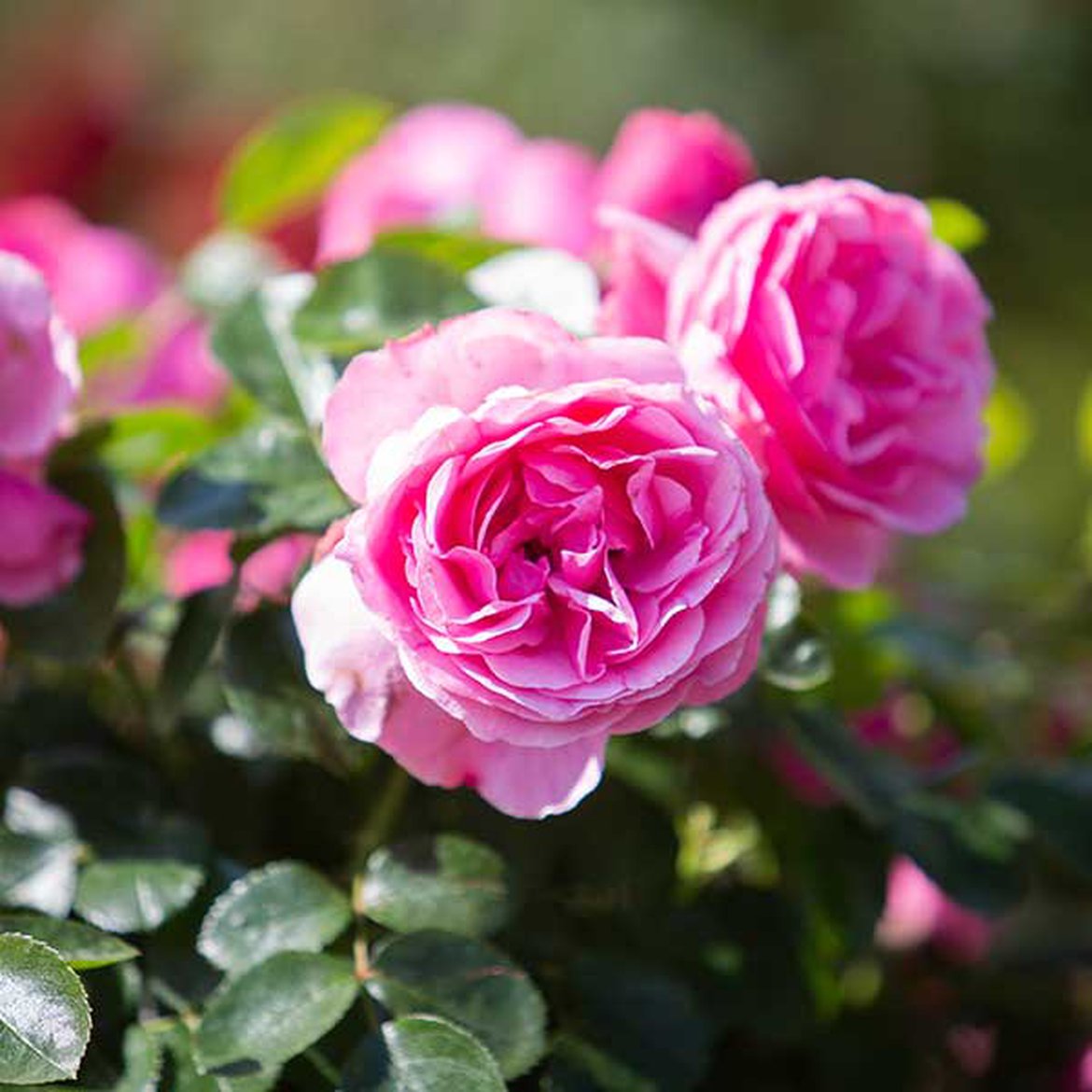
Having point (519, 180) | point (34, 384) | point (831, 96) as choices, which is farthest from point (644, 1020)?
point (831, 96)

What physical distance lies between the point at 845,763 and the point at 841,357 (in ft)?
0.51

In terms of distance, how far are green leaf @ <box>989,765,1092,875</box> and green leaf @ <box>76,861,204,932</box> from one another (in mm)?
308

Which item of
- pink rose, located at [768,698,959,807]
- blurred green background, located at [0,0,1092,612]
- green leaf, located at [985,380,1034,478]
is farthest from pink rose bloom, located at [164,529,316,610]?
blurred green background, located at [0,0,1092,612]

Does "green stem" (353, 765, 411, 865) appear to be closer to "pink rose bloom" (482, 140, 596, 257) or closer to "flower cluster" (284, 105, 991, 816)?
"flower cluster" (284, 105, 991, 816)

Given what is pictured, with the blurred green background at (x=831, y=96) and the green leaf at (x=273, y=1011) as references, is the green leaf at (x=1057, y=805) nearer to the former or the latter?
the green leaf at (x=273, y=1011)

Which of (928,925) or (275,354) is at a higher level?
(275,354)

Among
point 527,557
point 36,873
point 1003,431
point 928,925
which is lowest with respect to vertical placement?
point 928,925

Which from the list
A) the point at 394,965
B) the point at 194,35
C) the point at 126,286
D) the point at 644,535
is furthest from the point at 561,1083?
the point at 194,35

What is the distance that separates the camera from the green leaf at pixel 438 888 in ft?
1.69

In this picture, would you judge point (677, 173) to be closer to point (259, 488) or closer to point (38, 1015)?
point (259, 488)

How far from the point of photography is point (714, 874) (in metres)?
0.70

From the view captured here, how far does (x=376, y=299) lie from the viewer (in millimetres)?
596

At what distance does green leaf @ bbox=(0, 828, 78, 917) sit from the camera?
1.66ft

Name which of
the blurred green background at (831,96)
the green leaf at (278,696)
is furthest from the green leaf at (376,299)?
the blurred green background at (831,96)
